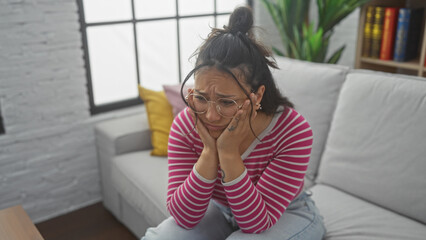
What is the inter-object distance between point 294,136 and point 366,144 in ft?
1.68

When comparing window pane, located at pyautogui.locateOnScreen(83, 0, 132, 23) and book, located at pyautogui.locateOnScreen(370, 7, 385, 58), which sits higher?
window pane, located at pyautogui.locateOnScreen(83, 0, 132, 23)

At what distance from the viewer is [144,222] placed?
1758mm

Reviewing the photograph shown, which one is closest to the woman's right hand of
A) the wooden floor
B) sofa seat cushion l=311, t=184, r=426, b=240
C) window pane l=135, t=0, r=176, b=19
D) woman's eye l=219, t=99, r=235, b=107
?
woman's eye l=219, t=99, r=235, b=107

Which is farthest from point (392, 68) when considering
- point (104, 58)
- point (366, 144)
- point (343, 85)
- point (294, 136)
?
point (104, 58)

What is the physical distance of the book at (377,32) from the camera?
215cm

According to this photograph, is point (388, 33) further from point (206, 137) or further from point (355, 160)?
point (206, 137)

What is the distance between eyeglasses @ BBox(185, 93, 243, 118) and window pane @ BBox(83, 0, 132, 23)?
137cm

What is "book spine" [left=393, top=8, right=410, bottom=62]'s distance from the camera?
6.77 ft

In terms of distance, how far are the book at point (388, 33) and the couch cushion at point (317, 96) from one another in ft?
2.29

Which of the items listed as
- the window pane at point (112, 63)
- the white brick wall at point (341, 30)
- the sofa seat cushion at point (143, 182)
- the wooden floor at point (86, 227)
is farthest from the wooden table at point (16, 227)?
the white brick wall at point (341, 30)

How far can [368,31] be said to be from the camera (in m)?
2.24

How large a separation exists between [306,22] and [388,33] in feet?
1.82

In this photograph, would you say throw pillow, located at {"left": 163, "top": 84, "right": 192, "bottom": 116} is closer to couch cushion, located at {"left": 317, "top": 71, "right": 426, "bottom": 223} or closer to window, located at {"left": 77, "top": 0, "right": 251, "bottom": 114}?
window, located at {"left": 77, "top": 0, "right": 251, "bottom": 114}

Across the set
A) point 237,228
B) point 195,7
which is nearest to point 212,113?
point 237,228
